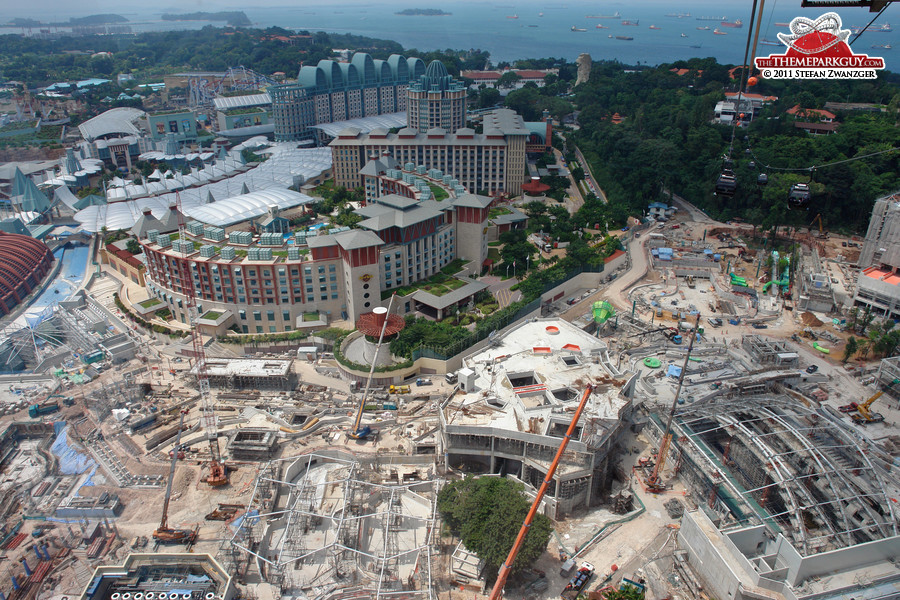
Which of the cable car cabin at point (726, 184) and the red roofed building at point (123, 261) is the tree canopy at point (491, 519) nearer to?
the cable car cabin at point (726, 184)

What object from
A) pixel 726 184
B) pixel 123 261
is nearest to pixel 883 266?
pixel 726 184

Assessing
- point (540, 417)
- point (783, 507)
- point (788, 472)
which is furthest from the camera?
point (540, 417)

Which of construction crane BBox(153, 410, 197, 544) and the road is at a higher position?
the road

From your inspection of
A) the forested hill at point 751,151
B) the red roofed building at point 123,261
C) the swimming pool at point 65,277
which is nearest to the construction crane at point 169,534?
the red roofed building at point 123,261

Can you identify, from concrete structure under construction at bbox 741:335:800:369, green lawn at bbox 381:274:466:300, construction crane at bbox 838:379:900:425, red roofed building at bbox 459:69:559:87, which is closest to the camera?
construction crane at bbox 838:379:900:425

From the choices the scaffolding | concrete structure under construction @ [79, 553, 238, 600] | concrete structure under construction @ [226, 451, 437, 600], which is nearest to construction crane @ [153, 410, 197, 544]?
concrete structure under construction @ [79, 553, 238, 600]

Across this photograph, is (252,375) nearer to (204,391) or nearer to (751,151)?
(204,391)

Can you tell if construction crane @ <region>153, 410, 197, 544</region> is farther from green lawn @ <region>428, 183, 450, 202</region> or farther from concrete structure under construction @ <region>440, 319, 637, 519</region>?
green lawn @ <region>428, 183, 450, 202</region>

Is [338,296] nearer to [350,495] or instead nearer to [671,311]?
[350,495]
